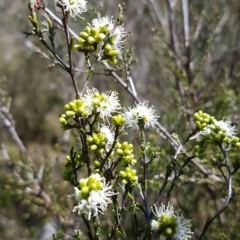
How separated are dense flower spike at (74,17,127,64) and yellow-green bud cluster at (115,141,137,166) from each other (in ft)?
1.03

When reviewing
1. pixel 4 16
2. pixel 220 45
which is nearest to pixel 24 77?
pixel 4 16

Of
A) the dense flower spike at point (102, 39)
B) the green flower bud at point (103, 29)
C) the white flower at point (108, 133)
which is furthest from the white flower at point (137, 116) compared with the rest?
the green flower bud at point (103, 29)

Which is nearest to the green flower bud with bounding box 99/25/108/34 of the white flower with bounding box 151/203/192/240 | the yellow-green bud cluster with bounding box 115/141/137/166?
the yellow-green bud cluster with bounding box 115/141/137/166

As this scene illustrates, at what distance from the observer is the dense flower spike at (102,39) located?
1.33 meters

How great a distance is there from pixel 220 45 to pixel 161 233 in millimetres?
3625

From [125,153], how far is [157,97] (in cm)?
335

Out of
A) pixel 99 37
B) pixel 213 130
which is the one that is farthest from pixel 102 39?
pixel 213 130

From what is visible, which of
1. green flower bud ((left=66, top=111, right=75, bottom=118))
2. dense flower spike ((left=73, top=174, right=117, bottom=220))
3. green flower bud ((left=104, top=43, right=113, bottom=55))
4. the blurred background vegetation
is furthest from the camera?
the blurred background vegetation

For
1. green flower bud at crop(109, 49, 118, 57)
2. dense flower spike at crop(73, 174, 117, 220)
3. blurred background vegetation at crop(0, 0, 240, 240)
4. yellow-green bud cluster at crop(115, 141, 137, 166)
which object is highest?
blurred background vegetation at crop(0, 0, 240, 240)

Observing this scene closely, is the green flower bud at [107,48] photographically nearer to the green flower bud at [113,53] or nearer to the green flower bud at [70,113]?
the green flower bud at [113,53]

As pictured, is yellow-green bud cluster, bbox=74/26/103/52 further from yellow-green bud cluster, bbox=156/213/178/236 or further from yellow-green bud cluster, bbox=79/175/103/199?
yellow-green bud cluster, bbox=156/213/178/236

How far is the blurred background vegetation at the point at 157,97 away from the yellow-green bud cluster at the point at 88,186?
0.54 metres

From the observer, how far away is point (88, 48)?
134cm

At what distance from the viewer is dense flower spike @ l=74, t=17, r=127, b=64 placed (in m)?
1.33
